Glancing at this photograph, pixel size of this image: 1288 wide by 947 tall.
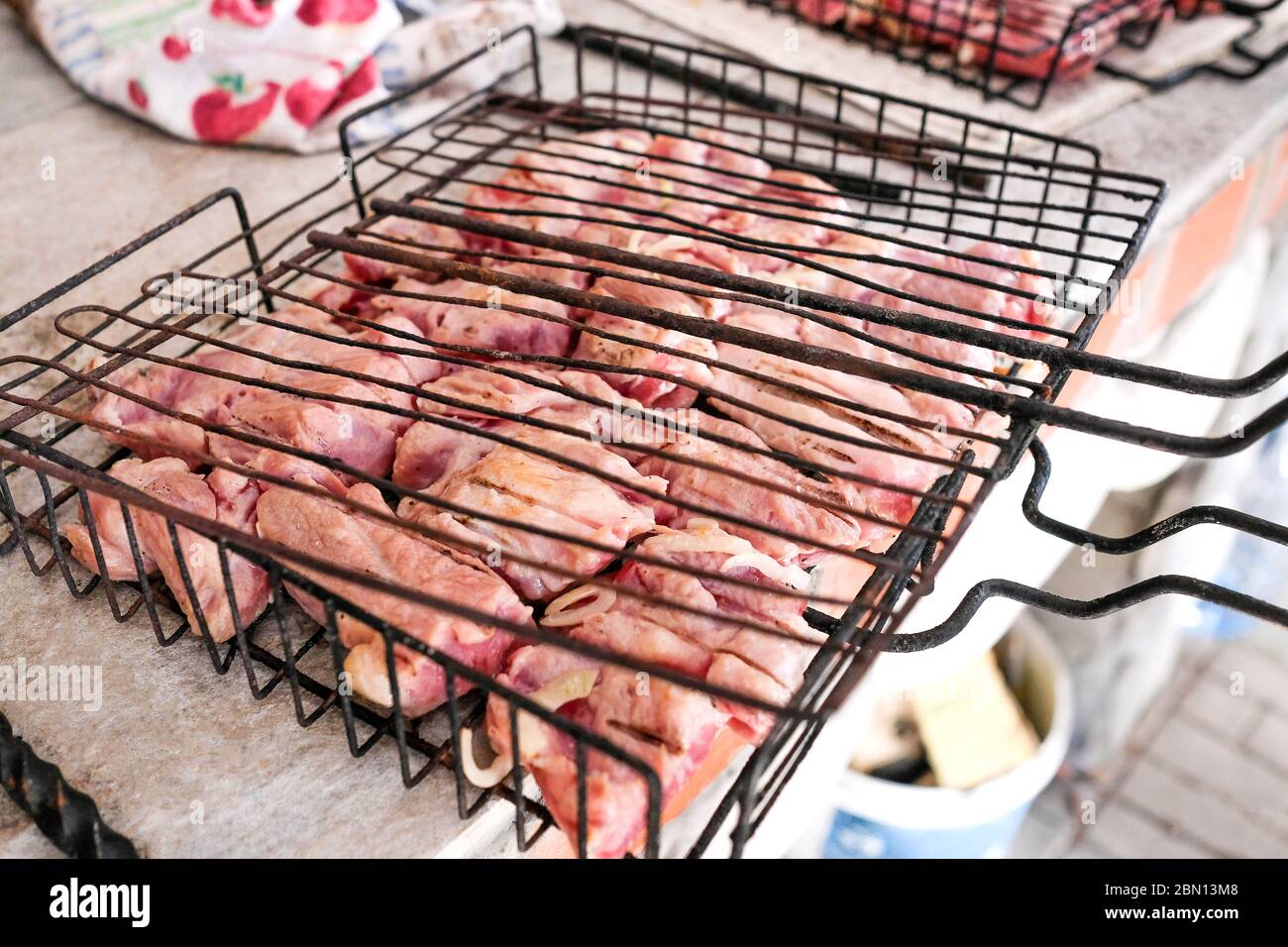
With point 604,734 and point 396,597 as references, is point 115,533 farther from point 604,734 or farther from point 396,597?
point 604,734

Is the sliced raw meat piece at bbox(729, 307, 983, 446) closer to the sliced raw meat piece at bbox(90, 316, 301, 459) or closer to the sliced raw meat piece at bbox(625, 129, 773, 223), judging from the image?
the sliced raw meat piece at bbox(625, 129, 773, 223)

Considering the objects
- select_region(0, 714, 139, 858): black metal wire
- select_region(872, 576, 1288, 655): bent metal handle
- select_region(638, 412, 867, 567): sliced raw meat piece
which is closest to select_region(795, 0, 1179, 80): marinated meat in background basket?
select_region(638, 412, 867, 567): sliced raw meat piece

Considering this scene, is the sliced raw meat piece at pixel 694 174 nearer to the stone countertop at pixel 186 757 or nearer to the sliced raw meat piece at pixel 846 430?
the sliced raw meat piece at pixel 846 430

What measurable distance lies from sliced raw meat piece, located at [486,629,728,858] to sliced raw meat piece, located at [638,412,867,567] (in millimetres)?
272

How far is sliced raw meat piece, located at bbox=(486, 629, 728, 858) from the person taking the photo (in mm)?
1325

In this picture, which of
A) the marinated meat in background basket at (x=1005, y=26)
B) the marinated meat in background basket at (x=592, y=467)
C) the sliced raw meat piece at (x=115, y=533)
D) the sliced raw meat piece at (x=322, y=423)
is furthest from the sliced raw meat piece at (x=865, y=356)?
the marinated meat in background basket at (x=1005, y=26)

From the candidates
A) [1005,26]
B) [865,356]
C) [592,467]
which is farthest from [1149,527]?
[1005,26]

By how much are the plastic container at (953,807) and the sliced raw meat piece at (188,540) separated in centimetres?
198

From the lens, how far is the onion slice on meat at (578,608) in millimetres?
1547

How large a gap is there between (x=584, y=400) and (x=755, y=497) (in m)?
0.32
